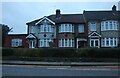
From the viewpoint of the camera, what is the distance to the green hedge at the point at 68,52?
107 feet

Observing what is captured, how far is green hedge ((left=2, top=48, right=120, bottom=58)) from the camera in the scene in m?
32.6

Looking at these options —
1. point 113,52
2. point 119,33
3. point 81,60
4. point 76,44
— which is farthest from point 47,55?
point 119,33

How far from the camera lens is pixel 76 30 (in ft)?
178

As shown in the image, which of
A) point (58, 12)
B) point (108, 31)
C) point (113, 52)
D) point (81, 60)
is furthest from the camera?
point (58, 12)

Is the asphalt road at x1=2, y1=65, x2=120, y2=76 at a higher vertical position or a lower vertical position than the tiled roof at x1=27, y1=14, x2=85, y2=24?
lower

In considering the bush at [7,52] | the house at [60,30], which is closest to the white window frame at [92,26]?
the house at [60,30]

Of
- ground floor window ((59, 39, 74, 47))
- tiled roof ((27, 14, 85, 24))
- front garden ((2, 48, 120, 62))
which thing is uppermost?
tiled roof ((27, 14, 85, 24))

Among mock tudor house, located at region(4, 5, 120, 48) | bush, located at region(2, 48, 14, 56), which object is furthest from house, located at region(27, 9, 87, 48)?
bush, located at region(2, 48, 14, 56)

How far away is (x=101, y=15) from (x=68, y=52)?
952 inches

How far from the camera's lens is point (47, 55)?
33.8 meters

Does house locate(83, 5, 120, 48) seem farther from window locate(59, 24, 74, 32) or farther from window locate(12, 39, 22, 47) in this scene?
window locate(12, 39, 22, 47)

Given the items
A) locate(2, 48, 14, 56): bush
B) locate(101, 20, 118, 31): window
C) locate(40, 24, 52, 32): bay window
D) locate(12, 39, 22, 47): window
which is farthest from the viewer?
locate(12, 39, 22, 47): window

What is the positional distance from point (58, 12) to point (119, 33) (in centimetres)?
1319

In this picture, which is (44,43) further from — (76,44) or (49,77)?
(49,77)
